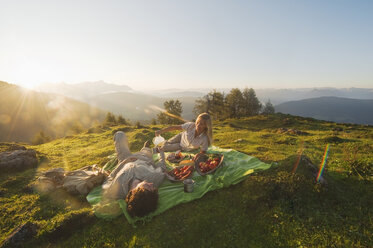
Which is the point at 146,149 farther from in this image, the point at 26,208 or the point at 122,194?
the point at 26,208

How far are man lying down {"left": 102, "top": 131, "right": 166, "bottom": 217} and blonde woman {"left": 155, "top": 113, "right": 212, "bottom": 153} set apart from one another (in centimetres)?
219

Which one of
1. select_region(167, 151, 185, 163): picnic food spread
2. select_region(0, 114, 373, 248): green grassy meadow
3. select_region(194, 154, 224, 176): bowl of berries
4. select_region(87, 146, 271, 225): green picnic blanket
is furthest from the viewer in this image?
select_region(167, 151, 185, 163): picnic food spread

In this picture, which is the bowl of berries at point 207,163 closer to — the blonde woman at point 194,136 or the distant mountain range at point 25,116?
the blonde woman at point 194,136

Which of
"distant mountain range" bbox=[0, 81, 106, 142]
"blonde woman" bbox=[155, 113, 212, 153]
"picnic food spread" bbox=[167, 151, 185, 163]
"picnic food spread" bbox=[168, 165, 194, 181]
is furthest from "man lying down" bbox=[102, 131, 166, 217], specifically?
"distant mountain range" bbox=[0, 81, 106, 142]

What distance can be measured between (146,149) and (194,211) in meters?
4.12

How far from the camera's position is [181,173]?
7.55 meters

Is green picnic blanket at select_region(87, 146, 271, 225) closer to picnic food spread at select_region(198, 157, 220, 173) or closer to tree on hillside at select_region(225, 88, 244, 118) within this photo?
picnic food spread at select_region(198, 157, 220, 173)

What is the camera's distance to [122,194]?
20.4ft

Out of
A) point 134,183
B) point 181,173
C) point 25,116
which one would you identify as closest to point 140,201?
point 134,183

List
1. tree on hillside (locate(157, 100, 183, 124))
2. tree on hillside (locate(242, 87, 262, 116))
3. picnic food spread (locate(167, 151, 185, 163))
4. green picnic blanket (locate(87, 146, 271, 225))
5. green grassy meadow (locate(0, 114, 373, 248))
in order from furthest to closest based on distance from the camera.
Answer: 1. tree on hillside (locate(242, 87, 262, 116))
2. tree on hillside (locate(157, 100, 183, 124))
3. picnic food spread (locate(167, 151, 185, 163))
4. green picnic blanket (locate(87, 146, 271, 225))
5. green grassy meadow (locate(0, 114, 373, 248))

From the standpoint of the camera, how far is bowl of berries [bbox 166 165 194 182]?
23.8ft

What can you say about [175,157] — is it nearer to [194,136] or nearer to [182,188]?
[194,136]

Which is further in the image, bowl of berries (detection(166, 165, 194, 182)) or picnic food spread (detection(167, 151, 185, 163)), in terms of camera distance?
picnic food spread (detection(167, 151, 185, 163))

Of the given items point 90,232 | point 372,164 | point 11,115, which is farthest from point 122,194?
point 11,115
